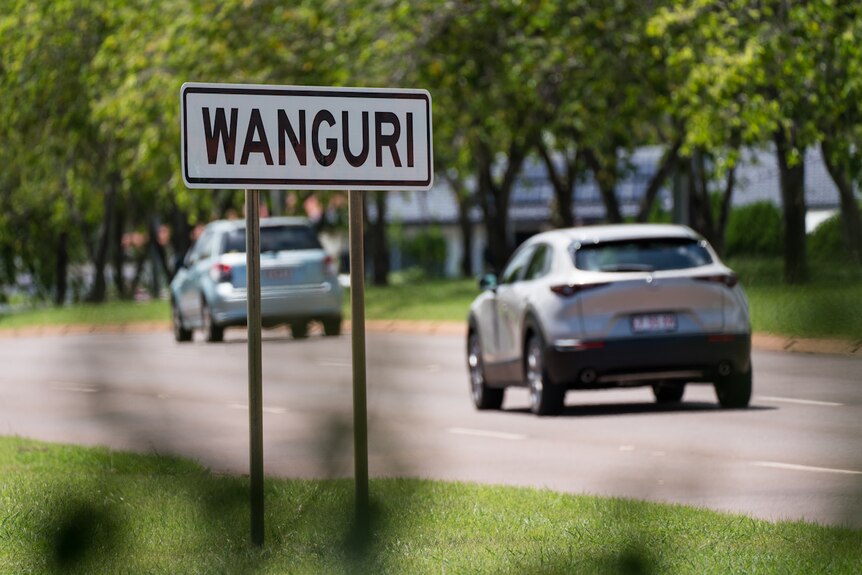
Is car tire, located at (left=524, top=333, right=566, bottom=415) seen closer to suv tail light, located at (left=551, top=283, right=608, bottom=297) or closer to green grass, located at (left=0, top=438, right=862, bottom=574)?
suv tail light, located at (left=551, top=283, right=608, bottom=297)

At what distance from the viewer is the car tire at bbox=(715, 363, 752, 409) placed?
1371 cm

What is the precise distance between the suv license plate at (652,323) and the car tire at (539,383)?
723 mm

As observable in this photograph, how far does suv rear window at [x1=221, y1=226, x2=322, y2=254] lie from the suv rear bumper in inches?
490

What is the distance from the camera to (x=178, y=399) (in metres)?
15.9

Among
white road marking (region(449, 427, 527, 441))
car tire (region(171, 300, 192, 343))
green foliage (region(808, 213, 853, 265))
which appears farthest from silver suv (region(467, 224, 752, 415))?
car tire (region(171, 300, 192, 343))

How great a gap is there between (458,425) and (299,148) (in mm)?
6993

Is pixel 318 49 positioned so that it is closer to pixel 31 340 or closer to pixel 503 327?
pixel 31 340

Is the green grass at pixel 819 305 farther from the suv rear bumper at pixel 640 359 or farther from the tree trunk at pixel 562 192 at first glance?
the tree trunk at pixel 562 192

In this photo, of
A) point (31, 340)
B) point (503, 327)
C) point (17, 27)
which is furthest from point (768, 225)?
point (17, 27)

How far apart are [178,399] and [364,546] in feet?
43.1

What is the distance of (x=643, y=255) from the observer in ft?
44.9

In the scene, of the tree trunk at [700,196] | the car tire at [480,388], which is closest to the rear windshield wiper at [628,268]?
the car tire at [480,388]

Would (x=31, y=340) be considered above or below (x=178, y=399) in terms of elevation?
below

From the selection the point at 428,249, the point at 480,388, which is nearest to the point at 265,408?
the point at 480,388
